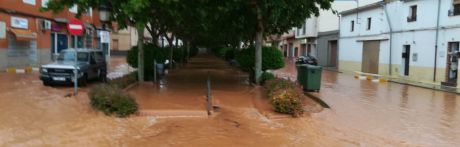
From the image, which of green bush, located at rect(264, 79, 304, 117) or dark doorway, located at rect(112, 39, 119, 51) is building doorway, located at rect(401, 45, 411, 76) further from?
dark doorway, located at rect(112, 39, 119, 51)

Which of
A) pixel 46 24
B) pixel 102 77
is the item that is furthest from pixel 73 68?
pixel 46 24

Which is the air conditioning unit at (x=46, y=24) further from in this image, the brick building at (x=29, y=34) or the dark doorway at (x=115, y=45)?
the dark doorway at (x=115, y=45)

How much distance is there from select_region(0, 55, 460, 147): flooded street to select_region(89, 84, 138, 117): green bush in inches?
8.1

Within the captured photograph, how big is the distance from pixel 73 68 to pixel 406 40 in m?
21.0

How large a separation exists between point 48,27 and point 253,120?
22.6 meters

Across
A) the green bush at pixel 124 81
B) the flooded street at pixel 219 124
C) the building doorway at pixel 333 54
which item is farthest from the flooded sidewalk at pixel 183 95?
the building doorway at pixel 333 54

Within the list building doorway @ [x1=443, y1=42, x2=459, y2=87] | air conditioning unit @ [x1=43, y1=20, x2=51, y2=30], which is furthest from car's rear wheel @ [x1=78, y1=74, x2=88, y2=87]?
building doorway @ [x1=443, y1=42, x2=459, y2=87]

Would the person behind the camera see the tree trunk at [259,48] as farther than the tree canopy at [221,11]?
Yes

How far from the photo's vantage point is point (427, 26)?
1010 inches

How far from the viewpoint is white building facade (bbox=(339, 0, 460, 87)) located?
2358 cm

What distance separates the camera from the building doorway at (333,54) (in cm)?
4238

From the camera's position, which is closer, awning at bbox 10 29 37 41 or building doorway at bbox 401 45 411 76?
awning at bbox 10 29 37 41

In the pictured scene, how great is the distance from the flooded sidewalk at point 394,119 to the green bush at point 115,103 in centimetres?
443

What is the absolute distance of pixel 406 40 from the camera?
92.1ft
